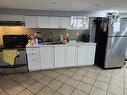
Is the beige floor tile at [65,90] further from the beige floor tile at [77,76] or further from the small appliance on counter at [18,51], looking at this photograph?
the small appliance on counter at [18,51]

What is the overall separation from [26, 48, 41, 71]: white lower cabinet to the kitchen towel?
0.38 metres

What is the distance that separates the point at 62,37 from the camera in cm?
424

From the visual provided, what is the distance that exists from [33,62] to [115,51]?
2821 millimetres

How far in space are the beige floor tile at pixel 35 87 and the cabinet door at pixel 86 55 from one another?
5.69 ft

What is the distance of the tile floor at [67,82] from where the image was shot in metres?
2.67

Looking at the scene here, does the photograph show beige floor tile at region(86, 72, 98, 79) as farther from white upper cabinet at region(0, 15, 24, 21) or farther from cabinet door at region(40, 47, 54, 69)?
white upper cabinet at region(0, 15, 24, 21)

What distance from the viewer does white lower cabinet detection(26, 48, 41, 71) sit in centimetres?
354

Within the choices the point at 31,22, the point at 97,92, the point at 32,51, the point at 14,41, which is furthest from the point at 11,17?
the point at 97,92

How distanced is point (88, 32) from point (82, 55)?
3.38 ft

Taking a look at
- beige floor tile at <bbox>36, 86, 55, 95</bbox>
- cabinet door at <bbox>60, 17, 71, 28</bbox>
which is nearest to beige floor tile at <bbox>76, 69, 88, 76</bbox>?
beige floor tile at <bbox>36, 86, 55, 95</bbox>

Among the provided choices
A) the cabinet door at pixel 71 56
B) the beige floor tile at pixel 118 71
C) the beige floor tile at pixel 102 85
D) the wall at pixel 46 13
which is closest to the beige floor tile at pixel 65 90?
the beige floor tile at pixel 102 85

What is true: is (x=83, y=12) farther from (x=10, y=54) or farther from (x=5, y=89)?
(x=5, y=89)

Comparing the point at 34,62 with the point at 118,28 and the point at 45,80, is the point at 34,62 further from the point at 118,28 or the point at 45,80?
the point at 118,28

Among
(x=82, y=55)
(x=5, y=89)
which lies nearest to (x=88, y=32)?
(x=82, y=55)
